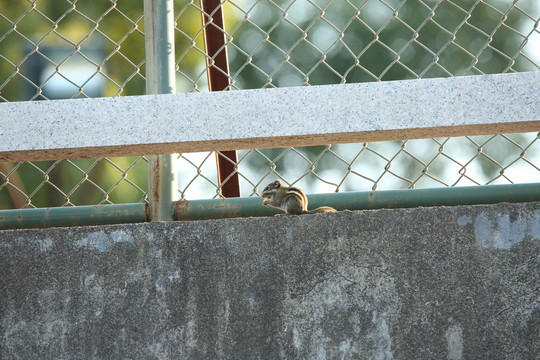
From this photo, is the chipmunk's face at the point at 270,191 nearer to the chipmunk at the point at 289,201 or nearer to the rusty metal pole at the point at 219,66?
the chipmunk at the point at 289,201

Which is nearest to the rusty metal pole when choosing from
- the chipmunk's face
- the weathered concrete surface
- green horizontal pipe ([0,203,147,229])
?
the chipmunk's face

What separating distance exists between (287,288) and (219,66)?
3.33 feet

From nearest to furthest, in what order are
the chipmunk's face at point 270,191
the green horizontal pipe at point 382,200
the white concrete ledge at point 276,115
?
the white concrete ledge at point 276,115 < the green horizontal pipe at point 382,200 < the chipmunk's face at point 270,191

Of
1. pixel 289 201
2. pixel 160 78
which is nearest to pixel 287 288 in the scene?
pixel 289 201

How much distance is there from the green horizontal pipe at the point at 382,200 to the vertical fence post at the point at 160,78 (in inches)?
2.1

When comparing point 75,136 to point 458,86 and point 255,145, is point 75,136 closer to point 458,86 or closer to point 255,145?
point 255,145

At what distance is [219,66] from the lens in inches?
102

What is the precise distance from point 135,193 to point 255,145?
1089 cm

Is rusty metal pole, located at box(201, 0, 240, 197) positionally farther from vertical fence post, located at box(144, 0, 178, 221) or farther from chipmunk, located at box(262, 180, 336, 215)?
vertical fence post, located at box(144, 0, 178, 221)

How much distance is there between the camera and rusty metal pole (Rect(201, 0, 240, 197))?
8.40 ft

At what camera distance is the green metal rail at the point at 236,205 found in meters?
2.25

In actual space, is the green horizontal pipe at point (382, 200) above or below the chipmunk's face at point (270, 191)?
below

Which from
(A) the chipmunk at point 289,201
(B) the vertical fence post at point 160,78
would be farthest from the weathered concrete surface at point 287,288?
(A) the chipmunk at point 289,201

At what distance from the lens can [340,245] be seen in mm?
1969
